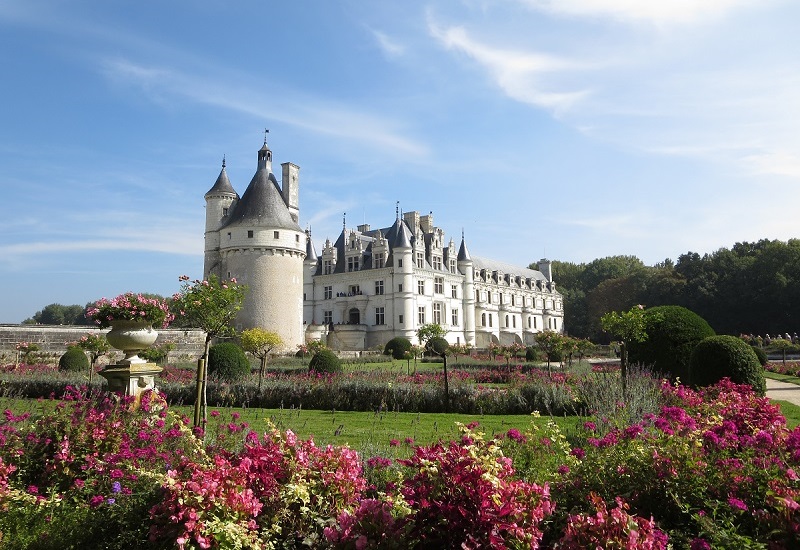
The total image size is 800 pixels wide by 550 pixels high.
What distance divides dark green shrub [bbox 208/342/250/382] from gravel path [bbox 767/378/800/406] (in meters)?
12.8

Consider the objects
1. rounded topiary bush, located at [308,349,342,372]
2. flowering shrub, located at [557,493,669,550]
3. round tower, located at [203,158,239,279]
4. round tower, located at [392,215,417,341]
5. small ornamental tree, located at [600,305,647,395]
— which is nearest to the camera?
flowering shrub, located at [557,493,669,550]

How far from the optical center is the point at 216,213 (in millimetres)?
35250

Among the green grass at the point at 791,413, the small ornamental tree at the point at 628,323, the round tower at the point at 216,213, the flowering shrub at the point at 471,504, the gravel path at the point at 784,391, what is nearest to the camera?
the flowering shrub at the point at 471,504

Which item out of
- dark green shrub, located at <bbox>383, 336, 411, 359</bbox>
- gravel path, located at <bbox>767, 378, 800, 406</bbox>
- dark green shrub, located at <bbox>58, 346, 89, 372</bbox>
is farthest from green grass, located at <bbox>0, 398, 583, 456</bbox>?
dark green shrub, located at <bbox>383, 336, 411, 359</bbox>

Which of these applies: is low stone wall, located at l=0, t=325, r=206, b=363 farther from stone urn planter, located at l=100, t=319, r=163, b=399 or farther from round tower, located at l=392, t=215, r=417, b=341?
round tower, located at l=392, t=215, r=417, b=341

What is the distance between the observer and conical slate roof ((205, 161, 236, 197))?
3556 cm

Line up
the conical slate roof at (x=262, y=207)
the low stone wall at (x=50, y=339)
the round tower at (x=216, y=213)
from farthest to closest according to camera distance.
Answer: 1. the round tower at (x=216, y=213)
2. the conical slate roof at (x=262, y=207)
3. the low stone wall at (x=50, y=339)

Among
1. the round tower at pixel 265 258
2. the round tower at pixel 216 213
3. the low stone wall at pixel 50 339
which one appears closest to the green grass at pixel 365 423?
the low stone wall at pixel 50 339

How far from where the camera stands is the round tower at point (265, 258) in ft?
105

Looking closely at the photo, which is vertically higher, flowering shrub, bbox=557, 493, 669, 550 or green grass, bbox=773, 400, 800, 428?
flowering shrub, bbox=557, 493, 669, 550

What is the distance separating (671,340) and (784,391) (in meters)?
5.51

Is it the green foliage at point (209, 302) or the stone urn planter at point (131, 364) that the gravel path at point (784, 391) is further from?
the stone urn planter at point (131, 364)

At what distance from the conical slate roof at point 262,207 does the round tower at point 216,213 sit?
1598 mm

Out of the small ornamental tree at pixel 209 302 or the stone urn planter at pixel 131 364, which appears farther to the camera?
the small ornamental tree at pixel 209 302
